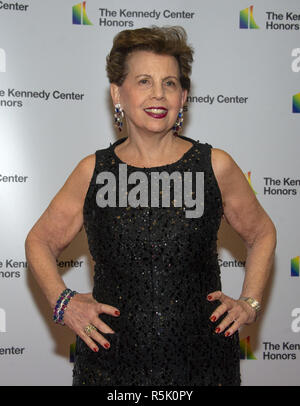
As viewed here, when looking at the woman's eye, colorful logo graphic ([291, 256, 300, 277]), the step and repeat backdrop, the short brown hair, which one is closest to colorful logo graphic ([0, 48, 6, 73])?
the step and repeat backdrop

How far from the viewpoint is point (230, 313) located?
187 cm

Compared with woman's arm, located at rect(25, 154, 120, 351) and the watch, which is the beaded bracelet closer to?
woman's arm, located at rect(25, 154, 120, 351)

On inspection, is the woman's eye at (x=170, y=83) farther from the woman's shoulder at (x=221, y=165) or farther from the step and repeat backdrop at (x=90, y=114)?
the step and repeat backdrop at (x=90, y=114)

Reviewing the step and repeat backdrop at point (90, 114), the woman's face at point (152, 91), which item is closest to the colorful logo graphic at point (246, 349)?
the step and repeat backdrop at point (90, 114)

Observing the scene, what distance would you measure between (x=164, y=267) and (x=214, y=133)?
1614 millimetres

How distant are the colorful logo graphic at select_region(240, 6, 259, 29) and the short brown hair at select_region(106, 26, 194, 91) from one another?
1.34 m

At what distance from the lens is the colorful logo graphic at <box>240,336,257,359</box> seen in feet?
10.9

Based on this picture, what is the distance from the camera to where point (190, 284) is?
1.82m

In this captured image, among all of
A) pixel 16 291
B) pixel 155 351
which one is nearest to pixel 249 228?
pixel 155 351

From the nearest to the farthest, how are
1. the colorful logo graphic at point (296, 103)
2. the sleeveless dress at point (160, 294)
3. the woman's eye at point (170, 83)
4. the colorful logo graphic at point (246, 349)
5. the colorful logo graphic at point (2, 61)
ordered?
1. the sleeveless dress at point (160, 294)
2. the woman's eye at point (170, 83)
3. the colorful logo graphic at point (2, 61)
4. the colorful logo graphic at point (296, 103)
5. the colorful logo graphic at point (246, 349)

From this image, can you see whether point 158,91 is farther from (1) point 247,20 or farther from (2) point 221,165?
(1) point 247,20

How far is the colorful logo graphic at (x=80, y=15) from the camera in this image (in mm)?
3117

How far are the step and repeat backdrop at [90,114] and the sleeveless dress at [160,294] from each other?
139 centimetres

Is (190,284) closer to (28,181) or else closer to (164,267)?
(164,267)
